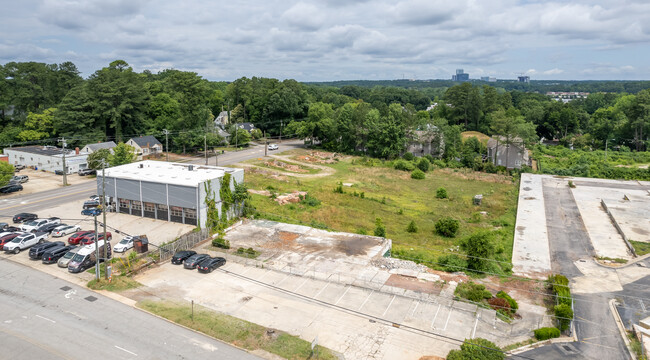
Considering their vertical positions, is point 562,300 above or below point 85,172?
below

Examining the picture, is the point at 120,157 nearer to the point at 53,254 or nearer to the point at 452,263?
the point at 53,254

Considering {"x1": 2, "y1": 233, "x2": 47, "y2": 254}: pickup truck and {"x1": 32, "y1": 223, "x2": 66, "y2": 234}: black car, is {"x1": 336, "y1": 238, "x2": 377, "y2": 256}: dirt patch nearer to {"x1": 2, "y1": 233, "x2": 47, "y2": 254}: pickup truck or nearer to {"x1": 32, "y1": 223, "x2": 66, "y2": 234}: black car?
{"x1": 2, "y1": 233, "x2": 47, "y2": 254}: pickup truck

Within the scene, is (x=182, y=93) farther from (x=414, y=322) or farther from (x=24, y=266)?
(x=414, y=322)

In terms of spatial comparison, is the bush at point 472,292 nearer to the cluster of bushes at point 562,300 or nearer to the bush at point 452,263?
the bush at point 452,263

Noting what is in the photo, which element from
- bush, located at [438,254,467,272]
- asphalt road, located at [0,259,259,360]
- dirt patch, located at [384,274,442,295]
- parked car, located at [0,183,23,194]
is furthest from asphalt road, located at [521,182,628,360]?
parked car, located at [0,183,23,194]

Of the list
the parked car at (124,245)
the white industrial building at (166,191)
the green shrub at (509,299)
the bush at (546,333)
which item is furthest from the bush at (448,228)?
the parked car at (124,245)

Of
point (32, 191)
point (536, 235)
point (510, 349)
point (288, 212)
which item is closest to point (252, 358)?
point (510, 349)

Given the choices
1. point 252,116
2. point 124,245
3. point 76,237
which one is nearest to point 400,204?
point 124,245
